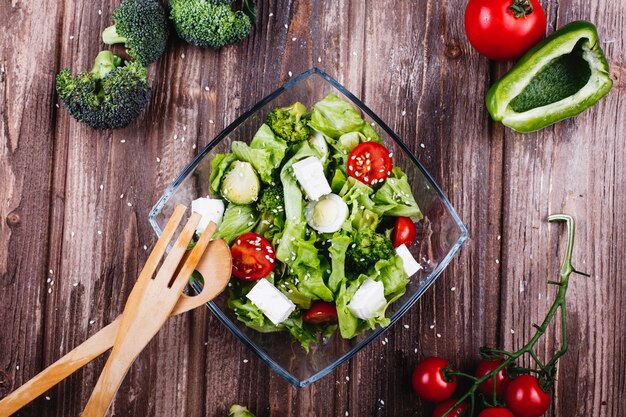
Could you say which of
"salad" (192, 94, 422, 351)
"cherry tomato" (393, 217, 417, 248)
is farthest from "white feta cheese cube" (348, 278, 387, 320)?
"cherry tomato" (393, 217, 417, 248)

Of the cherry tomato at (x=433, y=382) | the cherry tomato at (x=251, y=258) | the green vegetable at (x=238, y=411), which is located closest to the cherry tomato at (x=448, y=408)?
the cherry tomato at (x=433, y=382)

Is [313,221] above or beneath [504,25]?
beneath

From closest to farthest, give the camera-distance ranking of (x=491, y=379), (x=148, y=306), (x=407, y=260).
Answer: (x=148, y=306) → (x=407, y=260) → (x=491, y=379)

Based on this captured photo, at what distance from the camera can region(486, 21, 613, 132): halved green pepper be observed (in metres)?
1.71

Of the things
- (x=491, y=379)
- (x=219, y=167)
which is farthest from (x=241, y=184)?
(x=491, y=379)

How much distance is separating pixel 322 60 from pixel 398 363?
2.97 feet

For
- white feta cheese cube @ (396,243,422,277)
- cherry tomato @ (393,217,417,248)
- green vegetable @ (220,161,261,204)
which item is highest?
green vegetable @ (220,161,261,204)

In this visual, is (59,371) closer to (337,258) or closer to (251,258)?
(251,258)

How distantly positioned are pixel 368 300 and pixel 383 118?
56cm

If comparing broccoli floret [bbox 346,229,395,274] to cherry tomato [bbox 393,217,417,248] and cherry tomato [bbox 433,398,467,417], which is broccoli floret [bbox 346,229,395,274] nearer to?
cherry tomato [bbox 393,217,417,248]

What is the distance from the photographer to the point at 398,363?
6.09ft

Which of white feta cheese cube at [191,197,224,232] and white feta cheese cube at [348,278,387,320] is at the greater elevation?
white feta cheese cube at [191,197,224,232]

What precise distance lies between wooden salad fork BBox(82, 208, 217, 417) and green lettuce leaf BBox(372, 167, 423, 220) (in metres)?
0.45

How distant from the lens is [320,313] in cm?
168
